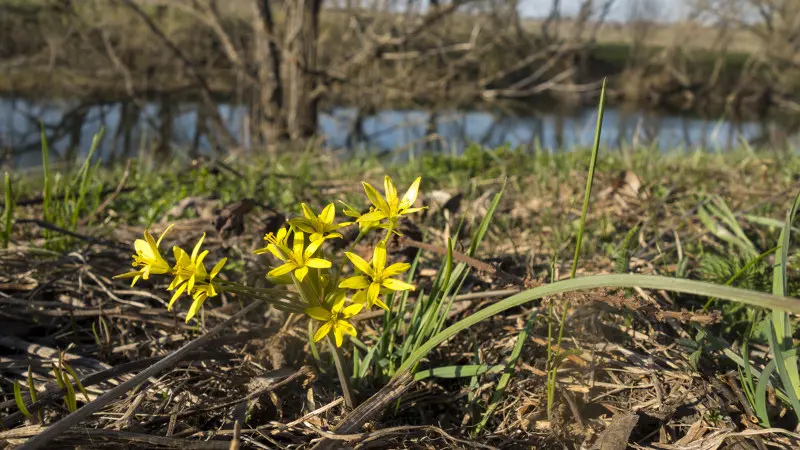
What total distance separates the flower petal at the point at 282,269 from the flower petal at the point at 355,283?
0.09 meters

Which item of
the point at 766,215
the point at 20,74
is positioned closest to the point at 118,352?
the point at 766,215

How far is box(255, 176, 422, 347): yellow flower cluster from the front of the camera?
37.9 inches

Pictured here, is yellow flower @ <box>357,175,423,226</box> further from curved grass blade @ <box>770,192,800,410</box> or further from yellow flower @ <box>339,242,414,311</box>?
curved grass blade @ <box>770,192,800,410</box>

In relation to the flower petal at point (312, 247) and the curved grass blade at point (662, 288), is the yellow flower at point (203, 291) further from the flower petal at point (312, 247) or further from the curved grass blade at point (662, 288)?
the curved grass blade at point (662, 288)

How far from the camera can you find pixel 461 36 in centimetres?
1872

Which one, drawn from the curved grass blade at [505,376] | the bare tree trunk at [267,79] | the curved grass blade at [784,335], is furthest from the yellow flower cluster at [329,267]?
the bare tree trunk at [267,79]

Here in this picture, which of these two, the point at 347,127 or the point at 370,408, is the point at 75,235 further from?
the point at 347,127

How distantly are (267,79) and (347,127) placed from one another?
3.71m

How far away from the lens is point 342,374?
3.92 ft

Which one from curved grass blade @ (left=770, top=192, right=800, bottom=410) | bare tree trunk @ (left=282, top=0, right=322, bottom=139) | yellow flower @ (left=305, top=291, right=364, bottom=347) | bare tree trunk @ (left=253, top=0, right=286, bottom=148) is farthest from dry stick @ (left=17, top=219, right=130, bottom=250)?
bare tree trunk @ (left=253, top=0, right=286, bottom=148)

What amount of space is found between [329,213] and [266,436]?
0.46m

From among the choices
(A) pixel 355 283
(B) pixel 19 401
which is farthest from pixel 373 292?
(B) pixel 19 401

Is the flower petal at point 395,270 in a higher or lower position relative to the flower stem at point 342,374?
higher

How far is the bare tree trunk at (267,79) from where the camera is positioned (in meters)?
6.36
